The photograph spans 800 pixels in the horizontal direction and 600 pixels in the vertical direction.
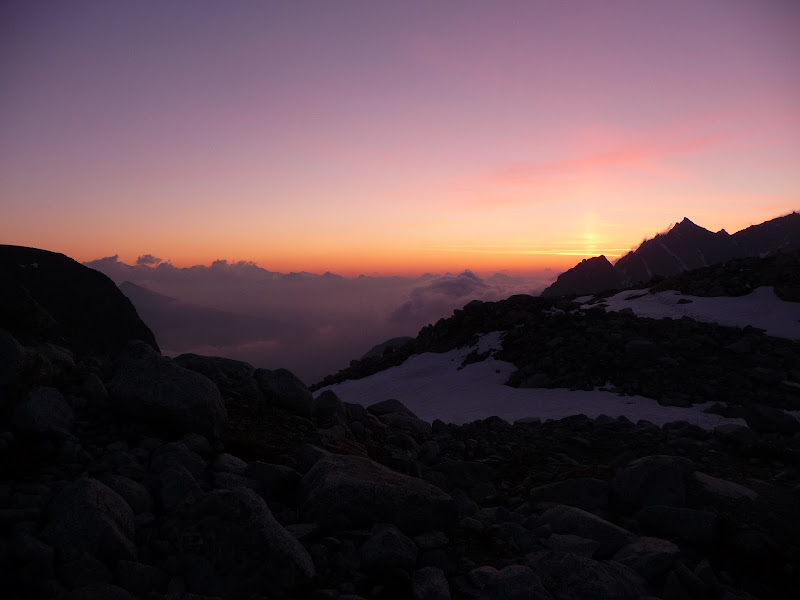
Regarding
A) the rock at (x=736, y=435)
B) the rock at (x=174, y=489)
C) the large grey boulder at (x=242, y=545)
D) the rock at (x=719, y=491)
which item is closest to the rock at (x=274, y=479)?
the rock at (x=174, y=489)

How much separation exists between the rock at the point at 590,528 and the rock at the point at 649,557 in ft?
0.46

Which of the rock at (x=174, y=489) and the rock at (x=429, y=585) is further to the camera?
the rock at (x=174, y=489)

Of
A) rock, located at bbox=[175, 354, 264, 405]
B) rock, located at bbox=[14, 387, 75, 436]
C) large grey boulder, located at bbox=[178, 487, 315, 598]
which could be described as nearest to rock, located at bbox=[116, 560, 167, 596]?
large grey boulder, located at bbox=[178, 487, 315, 598]

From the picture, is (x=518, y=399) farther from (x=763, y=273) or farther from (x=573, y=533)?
(x=763, y=273)

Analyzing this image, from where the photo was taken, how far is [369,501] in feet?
19.3

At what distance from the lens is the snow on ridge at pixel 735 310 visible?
75.1ft

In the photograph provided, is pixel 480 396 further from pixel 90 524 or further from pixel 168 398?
pixel 90 524

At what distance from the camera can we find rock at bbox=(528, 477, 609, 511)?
776 centimetres

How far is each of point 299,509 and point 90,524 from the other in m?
2.21

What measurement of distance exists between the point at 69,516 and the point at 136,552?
718 millimetres

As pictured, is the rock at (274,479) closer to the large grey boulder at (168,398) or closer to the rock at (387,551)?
the large grey boulder at (168,398)

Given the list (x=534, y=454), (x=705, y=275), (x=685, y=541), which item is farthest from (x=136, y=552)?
(x=705, y=275)

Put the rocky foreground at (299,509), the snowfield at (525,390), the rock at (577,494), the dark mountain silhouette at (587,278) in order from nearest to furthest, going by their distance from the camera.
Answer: the rocky foreground at (299,509) → the rock at (577,494) → the snowfield at (525,390) → the dark mountain silhouette at (587,278)

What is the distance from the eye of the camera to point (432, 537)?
230 inches
